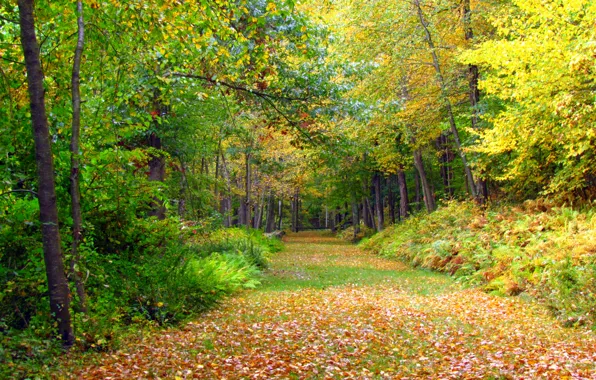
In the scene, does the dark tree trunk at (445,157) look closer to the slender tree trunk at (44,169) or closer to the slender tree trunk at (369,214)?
the slender tree trunk at (369,214)

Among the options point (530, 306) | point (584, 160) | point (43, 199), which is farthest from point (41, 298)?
point (584, 160)

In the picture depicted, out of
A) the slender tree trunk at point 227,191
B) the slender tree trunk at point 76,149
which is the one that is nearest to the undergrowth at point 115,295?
the slender tree trunk at point 76,149

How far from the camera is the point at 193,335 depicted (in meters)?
6.31

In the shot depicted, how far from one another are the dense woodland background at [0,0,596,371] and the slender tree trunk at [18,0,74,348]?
0.05ft

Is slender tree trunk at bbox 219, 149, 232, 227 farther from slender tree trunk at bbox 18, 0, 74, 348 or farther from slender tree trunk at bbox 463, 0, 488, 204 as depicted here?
slender tree trunk at bbox 18, 0, 74, 348

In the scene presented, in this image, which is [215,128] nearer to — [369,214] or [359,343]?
[359,343]

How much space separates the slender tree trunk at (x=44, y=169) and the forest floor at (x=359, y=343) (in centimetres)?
70

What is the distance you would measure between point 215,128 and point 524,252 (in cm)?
1110

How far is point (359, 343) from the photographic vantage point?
6004mm

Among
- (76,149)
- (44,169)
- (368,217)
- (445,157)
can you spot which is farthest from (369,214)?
(44,169)

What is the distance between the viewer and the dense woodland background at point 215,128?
5258 millimetres

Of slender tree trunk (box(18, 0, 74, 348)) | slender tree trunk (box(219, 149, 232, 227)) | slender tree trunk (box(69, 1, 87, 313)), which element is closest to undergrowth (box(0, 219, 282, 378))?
slender tree trunk (box(69, 1, 87, 313))

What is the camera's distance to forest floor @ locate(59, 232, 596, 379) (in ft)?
15.9

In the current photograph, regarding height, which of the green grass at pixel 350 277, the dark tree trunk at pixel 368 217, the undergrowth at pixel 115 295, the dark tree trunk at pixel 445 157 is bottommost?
the green grass at pixel 350 277
